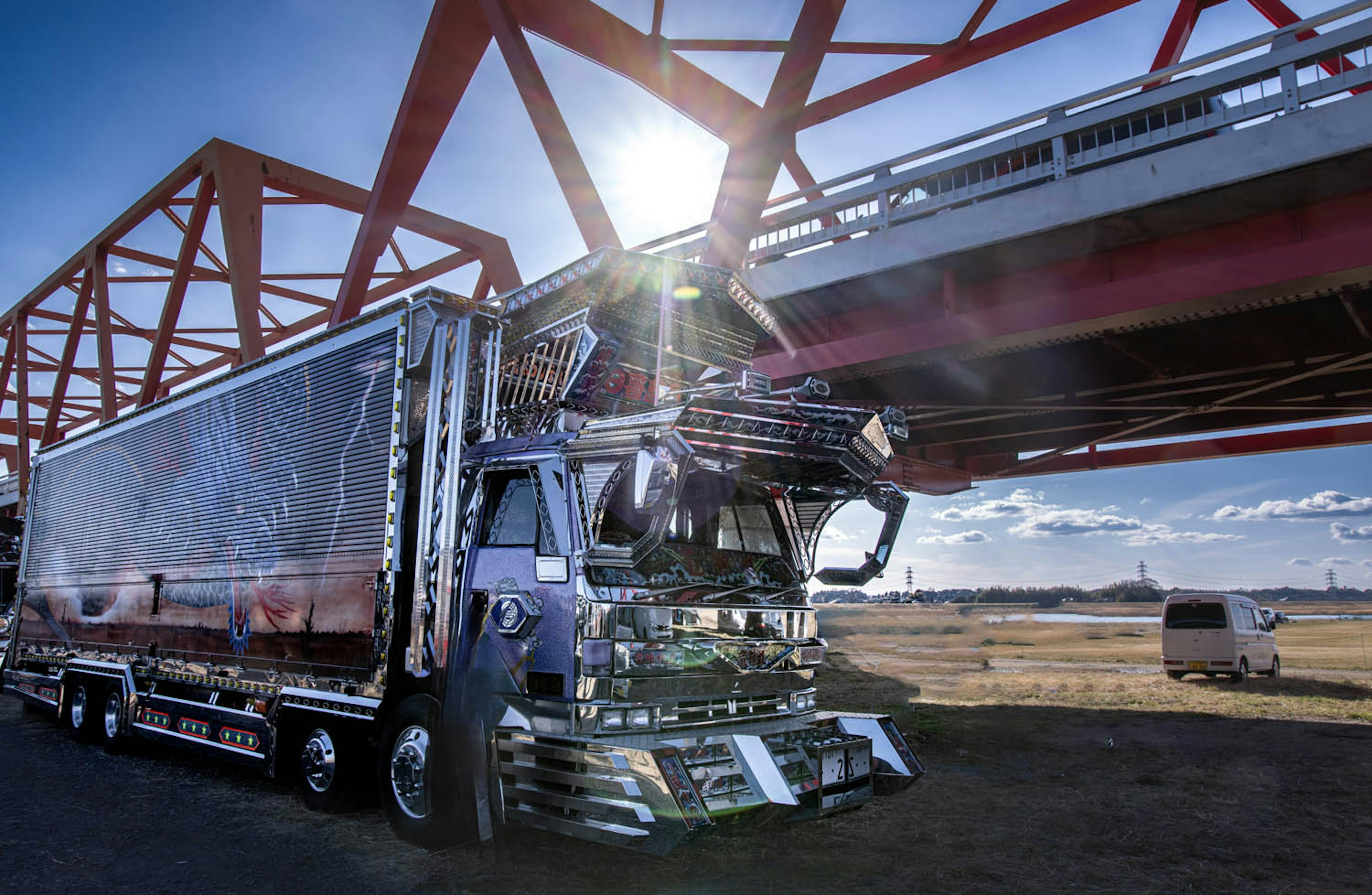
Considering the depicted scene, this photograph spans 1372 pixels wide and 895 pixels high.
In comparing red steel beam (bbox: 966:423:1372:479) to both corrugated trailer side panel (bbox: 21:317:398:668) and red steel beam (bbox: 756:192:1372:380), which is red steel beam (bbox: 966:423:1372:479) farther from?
corrugated trailer side panel (bbox: 21:317:398:668)

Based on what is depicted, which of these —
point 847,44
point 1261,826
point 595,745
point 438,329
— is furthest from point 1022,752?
point 847,44

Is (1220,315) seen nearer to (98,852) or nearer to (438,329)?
(438,329)

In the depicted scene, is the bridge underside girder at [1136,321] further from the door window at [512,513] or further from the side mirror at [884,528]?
the door window at [512,513]

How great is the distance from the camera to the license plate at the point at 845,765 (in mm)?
5125

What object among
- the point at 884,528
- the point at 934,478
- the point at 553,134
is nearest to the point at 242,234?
the point at 553,134

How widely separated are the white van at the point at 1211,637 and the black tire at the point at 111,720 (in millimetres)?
20139

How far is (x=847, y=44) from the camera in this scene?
52.8 feet

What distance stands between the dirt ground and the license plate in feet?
1.72

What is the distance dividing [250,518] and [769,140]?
383 inches

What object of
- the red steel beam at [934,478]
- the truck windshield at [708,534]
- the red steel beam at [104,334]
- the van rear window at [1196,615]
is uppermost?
the red steel beam at [104,334]

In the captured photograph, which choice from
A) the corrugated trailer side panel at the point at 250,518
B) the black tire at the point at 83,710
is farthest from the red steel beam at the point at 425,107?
the black tire at the point at 83,710

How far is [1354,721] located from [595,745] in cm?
1350

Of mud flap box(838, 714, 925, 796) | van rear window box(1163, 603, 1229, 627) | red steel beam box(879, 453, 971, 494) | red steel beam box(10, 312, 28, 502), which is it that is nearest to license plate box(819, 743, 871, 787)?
mud flap box(838, 714, 925, 796)

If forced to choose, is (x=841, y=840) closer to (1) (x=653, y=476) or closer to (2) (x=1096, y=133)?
(1) (x=653, y=476)
